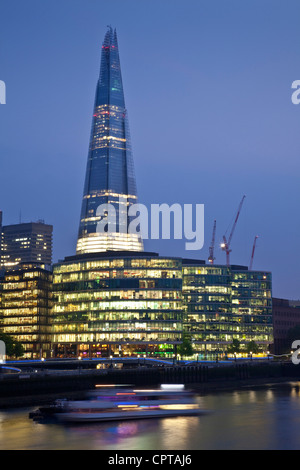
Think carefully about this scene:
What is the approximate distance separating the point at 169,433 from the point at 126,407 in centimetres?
1164

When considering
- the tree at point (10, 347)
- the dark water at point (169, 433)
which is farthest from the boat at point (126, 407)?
the tree at point (10, 347)

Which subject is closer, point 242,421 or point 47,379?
point 242,421

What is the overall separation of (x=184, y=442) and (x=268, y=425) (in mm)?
15699

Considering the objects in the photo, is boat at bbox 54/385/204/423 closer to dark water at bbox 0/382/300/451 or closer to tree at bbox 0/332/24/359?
dark water at bbox 0/382/300/451

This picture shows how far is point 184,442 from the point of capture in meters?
64.3

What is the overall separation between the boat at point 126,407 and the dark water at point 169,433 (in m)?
1.65

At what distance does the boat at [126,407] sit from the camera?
250 feet

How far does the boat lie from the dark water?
1650mm

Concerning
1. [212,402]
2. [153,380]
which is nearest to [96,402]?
[212,402]

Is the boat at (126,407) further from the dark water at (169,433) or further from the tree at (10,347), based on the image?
the tree at (10,347)

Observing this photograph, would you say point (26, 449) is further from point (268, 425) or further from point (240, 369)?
point (240, 369)

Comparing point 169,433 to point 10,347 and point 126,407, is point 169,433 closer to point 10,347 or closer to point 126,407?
point 126,407

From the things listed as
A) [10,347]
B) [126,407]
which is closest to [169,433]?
[126,407]
